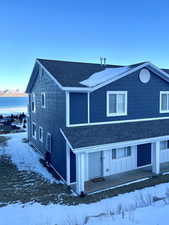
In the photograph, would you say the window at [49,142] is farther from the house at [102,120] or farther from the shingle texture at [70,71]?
the shingle texture at [70,71]

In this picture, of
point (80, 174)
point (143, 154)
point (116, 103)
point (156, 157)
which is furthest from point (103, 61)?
point (80, 174)

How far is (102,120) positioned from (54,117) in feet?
9.66

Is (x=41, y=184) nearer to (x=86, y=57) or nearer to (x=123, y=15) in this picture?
(x=123, y=15)

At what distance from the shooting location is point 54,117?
10.5 meters

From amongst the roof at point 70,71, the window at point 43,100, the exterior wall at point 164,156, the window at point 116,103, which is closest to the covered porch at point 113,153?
the exterior wall at point 164,156

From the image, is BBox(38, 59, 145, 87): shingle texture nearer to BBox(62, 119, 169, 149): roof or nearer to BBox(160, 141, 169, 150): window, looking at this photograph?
BBox(62, 119, 169, 149): roof

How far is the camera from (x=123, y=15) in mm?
19328

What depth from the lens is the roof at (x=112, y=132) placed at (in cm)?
827

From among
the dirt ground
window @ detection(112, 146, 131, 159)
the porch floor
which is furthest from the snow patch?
window @ detection(112, 146, 131, 159)

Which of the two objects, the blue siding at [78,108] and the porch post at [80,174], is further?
the blue siding at [78,108]

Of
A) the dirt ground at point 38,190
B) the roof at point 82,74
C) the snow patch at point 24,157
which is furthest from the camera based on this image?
the snow patch at point 24,157

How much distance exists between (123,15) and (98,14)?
114 inches

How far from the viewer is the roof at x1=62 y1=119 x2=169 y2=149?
8273 millimetres

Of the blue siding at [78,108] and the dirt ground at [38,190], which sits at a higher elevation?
the blue siding at [78,108]
